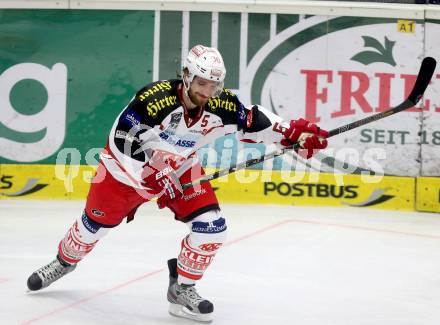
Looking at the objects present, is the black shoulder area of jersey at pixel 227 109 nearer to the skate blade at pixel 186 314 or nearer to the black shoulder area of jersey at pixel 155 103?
the black shoulder area of jersey at pixel 155 103

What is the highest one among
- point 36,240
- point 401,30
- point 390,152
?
point 401,30

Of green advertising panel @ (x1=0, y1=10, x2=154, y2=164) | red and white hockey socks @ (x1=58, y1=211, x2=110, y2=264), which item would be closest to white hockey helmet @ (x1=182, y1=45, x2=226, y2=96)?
red and white hockey socks @ (x1=58, y1=211, x2=110, y2=264)

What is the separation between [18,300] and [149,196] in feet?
2.91

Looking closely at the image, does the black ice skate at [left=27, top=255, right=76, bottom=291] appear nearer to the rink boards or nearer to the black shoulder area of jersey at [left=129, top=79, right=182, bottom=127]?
the black shoulder area of jersey at [left=129, top=79, right=182, bottom=127]

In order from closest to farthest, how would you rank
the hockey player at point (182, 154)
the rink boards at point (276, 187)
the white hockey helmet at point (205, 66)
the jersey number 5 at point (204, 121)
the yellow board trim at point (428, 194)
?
the white hockey helmet at point (205, 66) → the hockey player at point (182, 154) → the jersey number 5 at point (204, 121) → the yellow board trim at point (428, 194) → the rink boards at point (276, 187)

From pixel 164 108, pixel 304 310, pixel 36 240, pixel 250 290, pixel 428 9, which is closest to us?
pixel 164 108

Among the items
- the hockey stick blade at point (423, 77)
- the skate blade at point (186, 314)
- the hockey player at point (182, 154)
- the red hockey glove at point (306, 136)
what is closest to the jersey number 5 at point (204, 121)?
the hockey player at point (182, 154)

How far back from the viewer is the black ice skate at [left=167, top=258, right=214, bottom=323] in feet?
13.4

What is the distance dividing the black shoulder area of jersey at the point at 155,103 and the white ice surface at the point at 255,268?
0.97 m

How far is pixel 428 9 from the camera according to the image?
7117 millimetres

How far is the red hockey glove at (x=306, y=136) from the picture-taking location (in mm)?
4090

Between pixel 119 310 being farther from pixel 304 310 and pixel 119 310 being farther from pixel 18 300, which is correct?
pixel 304 310

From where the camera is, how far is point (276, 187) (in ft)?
24.1

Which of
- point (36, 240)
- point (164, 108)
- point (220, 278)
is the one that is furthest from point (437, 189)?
point (164, 108)
